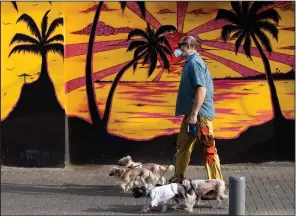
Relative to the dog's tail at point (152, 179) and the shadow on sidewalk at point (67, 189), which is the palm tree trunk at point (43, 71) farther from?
the dog's tail at point (152, 179)

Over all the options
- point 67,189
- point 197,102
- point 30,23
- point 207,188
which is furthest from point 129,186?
point 30,23

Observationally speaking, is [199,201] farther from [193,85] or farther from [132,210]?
[193,85]

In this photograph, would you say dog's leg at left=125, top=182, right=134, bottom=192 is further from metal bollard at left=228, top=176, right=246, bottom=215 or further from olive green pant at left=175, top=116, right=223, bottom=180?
metal bollard at left=228, top=176, right=246, bottom=215

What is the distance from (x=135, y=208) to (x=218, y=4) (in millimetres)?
3576

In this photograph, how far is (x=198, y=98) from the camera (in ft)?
25.8

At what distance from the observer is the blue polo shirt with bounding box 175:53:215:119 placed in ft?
26.0

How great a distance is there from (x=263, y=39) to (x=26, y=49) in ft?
11.5

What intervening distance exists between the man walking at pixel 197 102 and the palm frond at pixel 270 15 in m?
2.25

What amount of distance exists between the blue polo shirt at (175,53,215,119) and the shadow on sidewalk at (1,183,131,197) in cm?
140

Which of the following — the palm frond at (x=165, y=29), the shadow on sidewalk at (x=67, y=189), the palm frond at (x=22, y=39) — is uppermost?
the palm frond at (x=165, y=29)

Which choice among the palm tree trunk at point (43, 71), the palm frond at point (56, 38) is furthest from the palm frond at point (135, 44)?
the palm tree trunk at point (43, 71)

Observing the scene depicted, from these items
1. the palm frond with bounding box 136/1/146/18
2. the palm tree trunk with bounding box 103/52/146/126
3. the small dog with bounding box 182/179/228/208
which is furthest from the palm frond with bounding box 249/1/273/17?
the small dog with bounding box 182/179/228/208

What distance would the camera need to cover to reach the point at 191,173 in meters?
9.91

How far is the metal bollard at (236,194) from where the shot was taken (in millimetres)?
6715
